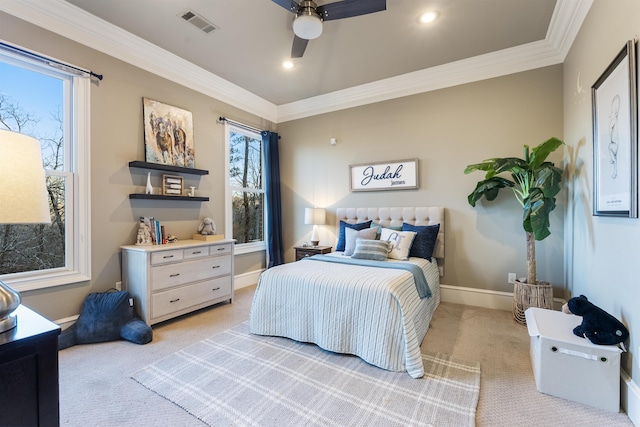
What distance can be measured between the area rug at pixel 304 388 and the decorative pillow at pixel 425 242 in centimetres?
129

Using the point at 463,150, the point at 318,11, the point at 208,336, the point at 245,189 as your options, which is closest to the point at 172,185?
the point at 245,189

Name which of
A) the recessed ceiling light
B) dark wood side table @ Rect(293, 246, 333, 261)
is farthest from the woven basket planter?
the recessed ceiling light

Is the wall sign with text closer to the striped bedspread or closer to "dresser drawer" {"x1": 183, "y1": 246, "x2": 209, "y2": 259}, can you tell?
the striped bedspread

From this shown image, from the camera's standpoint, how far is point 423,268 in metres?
3.03

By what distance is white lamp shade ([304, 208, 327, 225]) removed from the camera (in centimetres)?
437

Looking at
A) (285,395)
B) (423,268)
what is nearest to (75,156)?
(285,395)

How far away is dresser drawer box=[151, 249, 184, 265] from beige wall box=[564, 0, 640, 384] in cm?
358

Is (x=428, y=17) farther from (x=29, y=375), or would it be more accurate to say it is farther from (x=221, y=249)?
(x=29, y=375)

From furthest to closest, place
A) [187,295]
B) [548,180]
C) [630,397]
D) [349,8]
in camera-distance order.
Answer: [187,295] < [548,180] < [349,8] < [630,397]

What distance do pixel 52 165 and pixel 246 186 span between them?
237 centimetres

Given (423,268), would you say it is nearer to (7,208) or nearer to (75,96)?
(7,208)

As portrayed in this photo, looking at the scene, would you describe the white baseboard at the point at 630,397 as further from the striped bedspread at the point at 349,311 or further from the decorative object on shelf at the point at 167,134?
the decorative object on shelf at the point at 167,134

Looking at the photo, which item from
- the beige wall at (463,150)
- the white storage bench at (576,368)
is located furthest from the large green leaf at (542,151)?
the white storage bench at (576,368)

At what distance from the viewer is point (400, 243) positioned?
132 inches
